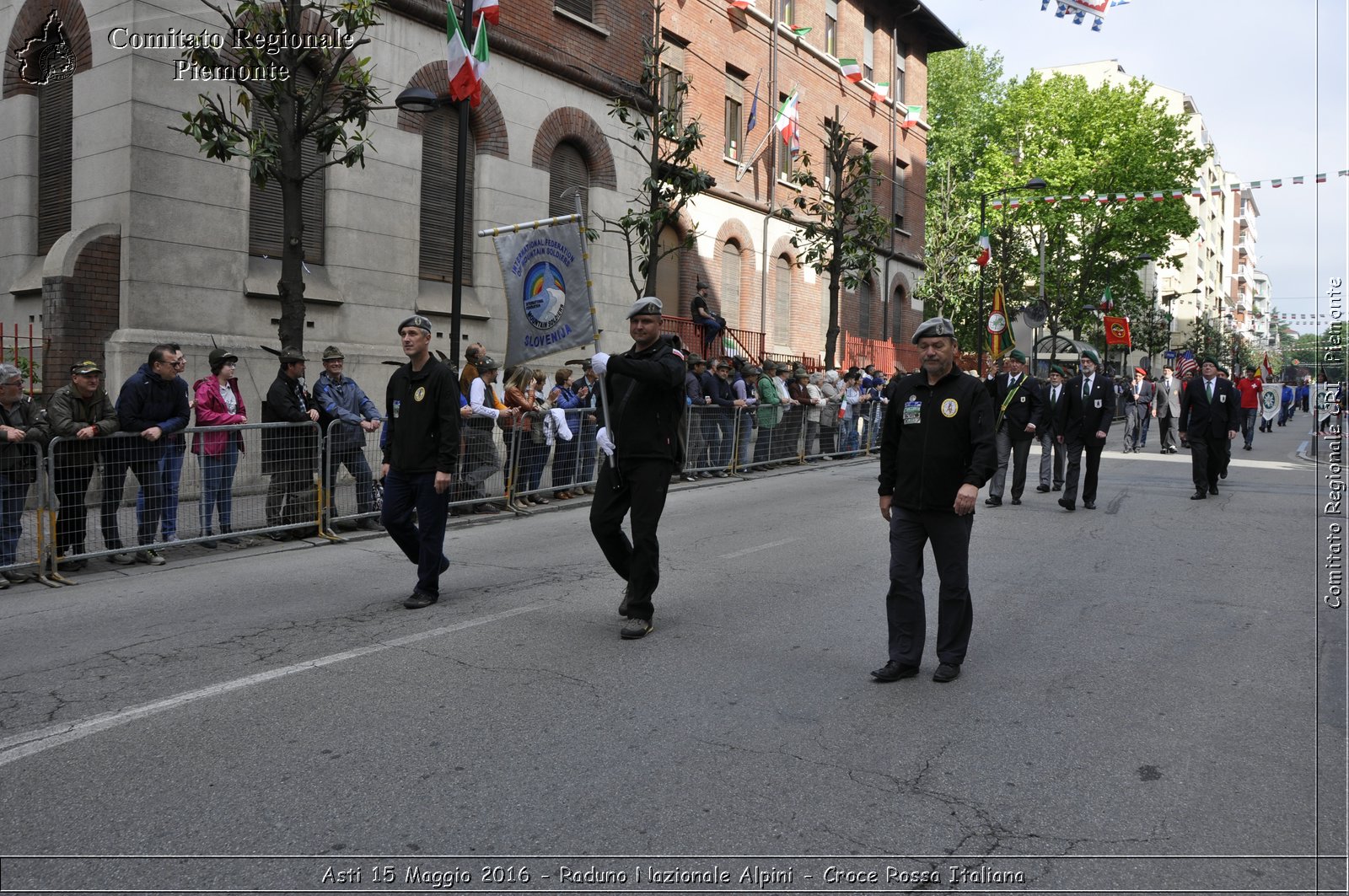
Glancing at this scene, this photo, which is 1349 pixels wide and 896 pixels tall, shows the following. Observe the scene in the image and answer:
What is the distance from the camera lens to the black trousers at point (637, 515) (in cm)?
632

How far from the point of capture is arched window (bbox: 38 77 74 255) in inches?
551

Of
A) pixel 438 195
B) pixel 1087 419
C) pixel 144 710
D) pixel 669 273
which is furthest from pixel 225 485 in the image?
pixel 669 273

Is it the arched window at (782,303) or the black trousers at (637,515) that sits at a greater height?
the arched window at (782,303)

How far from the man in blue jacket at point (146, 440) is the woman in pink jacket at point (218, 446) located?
1.29 ft

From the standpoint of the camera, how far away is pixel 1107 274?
168ft

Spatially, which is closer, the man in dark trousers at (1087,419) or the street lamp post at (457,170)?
the street lamp post at (457,170)

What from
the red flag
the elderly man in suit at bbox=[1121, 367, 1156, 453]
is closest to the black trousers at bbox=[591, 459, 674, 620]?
the elderly man in suit at bbox=[1121, 367, 1156, 453]

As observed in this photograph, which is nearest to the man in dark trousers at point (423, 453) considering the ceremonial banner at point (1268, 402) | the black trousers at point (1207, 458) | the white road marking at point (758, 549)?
the white road marking at point (758, 549)

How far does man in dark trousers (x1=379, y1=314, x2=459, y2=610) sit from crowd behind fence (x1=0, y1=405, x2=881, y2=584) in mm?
2135

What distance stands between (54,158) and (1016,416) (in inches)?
511

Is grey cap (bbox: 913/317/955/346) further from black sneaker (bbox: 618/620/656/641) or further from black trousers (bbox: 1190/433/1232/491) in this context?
black trousers (bbox: 1190/433/1232/491)

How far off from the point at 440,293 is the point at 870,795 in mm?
14264

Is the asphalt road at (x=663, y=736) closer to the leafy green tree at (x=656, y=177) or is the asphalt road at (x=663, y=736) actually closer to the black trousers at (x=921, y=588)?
the black trousers at (x=921, y=588)

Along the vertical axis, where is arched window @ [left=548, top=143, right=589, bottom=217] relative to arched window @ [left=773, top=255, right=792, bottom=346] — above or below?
above
